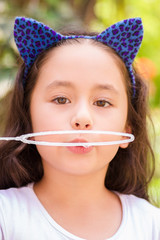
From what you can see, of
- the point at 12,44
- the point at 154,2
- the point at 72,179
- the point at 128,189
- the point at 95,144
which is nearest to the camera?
the point at 95,144

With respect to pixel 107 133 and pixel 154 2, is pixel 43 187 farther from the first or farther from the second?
pixel 154 2

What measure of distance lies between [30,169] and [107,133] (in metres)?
0.39

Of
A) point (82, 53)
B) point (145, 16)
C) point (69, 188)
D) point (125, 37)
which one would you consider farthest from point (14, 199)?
point (145, 16)

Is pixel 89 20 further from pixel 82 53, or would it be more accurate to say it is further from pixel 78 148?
pixel 78 148

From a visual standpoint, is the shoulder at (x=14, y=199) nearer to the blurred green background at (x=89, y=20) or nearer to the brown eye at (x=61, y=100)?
the brown eye at (x=61, y=100)

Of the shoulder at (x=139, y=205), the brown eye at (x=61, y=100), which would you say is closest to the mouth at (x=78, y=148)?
the brown eye at (x=61, y=100)

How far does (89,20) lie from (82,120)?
2.35 m

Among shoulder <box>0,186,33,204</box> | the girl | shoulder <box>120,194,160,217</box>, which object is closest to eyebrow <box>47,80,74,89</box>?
the girl

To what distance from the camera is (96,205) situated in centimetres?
123

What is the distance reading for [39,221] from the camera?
1108mm

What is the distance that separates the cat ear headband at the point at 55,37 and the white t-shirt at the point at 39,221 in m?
0.44

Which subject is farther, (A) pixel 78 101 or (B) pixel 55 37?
(B) pixel 55 37

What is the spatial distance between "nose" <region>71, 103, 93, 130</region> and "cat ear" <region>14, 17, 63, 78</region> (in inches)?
11.0

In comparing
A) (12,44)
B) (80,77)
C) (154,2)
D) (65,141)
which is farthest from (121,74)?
(154,2)
